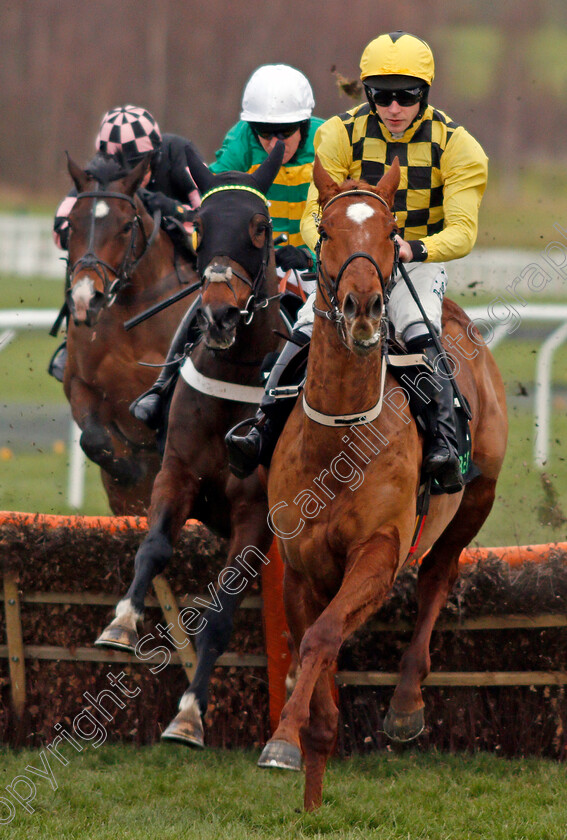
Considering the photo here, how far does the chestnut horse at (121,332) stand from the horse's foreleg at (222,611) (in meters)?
1.84

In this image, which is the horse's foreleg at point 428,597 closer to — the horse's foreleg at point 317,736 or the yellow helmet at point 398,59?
the horse's foreleg at point 317,736

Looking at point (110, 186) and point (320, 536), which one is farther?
point (110, 186)

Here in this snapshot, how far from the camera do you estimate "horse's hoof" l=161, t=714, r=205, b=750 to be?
12.3 ft

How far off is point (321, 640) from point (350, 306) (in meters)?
0.97

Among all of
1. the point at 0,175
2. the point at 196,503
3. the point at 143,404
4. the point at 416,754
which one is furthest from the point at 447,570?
the point at 0,175

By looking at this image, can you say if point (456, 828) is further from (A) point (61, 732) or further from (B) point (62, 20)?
(B) point (62, 20)

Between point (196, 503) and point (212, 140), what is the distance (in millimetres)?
15124

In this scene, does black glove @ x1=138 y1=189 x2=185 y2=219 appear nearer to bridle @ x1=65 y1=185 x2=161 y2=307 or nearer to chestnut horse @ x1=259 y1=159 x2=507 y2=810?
bridle @ x1=65 y1=185 x2=161 y2=307

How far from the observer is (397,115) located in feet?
13.9

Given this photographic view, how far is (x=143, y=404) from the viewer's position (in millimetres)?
4645

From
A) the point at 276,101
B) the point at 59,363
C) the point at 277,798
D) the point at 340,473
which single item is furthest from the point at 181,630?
the point at 59,363

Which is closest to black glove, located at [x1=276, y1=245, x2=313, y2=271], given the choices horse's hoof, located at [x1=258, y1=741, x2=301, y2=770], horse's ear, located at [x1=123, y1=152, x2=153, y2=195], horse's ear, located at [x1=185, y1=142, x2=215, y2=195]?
horse's ear, located at [x1=185, y1=142, x2=215, y2=195]

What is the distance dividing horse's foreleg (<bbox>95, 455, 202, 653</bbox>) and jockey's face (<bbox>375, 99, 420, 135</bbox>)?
57.8 inches

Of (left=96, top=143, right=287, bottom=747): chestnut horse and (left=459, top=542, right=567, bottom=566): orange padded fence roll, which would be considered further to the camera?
(left=459, top=542, right=567, bottom=566): orange padded fence roll
